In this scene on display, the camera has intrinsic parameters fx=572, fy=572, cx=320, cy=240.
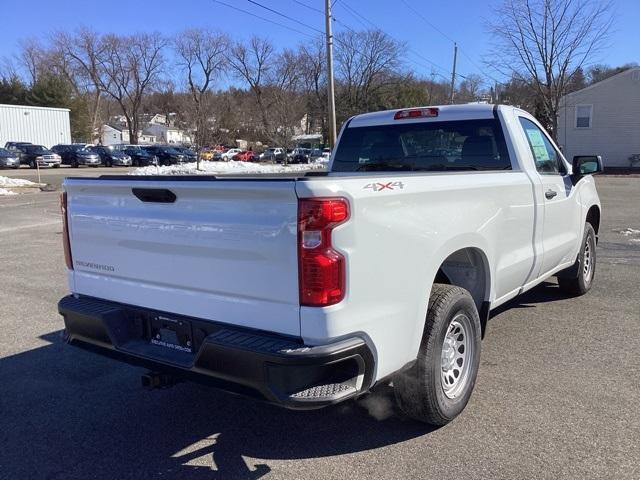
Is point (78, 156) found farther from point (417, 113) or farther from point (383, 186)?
point (383, 186)

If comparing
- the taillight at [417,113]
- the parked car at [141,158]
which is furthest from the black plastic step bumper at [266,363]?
the parked car at [141,158]

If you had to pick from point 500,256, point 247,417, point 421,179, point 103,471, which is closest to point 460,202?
point 421,179

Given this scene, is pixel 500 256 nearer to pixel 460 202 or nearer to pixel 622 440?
pixel 460 202

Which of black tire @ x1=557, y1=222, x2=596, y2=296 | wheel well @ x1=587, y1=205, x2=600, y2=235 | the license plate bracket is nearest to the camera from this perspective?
the license plate bracket

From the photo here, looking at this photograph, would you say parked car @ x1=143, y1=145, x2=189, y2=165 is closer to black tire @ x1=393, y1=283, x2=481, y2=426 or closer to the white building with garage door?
the white building with garage door

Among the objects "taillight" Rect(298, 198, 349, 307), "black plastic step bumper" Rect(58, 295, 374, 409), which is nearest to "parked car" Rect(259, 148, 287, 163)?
"black plastic step bumper" Rect(58, 295, 374, 409)

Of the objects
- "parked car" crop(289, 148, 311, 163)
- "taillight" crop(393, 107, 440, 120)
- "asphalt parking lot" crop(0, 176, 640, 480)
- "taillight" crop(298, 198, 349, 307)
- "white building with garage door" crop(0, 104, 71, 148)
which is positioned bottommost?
"asphalt parking lot" crop(0, 176, 640, 480)

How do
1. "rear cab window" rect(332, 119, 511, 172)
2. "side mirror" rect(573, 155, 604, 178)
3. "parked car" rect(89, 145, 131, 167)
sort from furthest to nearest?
"parked car" rect(89, 145, 131, 167), "side mirror" rect(573, 155, 604, 178), "rear cab window" rect(332, 119, 511, 172)

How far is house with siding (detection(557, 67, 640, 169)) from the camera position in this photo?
31656mm

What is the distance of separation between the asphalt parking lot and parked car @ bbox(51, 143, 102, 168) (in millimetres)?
44614

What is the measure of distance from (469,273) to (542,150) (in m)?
1.76

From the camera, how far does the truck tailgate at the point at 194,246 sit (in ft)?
8.83

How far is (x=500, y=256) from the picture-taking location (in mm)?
4102

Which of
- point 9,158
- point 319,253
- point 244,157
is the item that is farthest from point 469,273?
point 244,157
